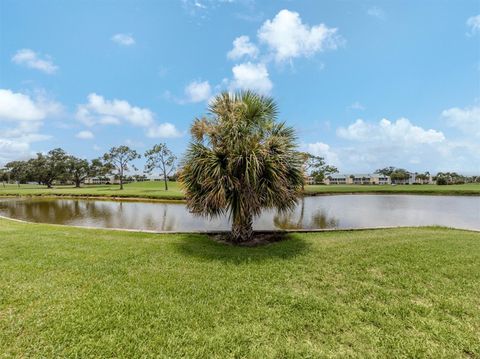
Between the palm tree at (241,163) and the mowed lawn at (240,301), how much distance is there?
1.33m

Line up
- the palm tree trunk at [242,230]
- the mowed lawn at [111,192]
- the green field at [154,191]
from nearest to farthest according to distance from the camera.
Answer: the palm tree trunk at [242,230], the mowed lawn at [111,192], the green field at [154,191]

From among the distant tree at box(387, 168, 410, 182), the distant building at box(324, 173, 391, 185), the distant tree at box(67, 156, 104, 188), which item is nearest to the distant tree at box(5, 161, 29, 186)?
the distant tree at box(67, 156, 104, 188)

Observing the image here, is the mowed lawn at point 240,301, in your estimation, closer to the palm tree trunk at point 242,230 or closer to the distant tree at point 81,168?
the palm tree trunk at point 242,230

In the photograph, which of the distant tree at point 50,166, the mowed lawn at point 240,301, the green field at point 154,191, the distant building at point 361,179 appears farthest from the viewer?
the distant building at point 361,179

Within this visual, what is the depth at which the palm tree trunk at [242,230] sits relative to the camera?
7.14m

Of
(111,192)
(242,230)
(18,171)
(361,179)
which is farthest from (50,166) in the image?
(361,179)

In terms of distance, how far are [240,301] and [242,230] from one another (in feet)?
11.9

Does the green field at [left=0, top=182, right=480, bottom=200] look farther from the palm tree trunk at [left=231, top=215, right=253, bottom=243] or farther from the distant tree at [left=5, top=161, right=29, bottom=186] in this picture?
the distant tree at [left=5, top=161, right=29, bottom=186]

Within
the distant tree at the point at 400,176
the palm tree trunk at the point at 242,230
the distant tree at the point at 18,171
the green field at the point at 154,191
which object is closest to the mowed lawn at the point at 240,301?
the palm tree trunk at the point at 242,230

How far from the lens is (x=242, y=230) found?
722cm

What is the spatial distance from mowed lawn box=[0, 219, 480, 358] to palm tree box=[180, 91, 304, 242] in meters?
1.33

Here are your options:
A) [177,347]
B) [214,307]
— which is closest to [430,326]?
[214,307]

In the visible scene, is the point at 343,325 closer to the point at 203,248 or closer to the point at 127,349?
the point at 127,349

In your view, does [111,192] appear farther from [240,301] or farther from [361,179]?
[361,179]
